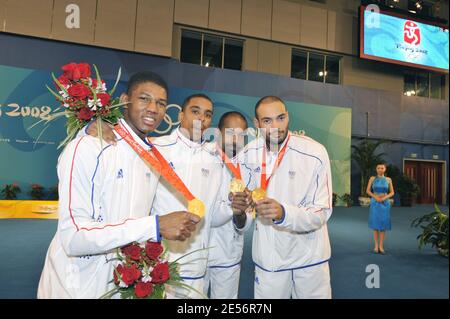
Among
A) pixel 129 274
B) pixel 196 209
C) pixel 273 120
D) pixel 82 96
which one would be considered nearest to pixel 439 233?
pixel 273 120

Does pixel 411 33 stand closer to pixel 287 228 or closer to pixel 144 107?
pixel 287 228

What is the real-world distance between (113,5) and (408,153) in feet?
44.1

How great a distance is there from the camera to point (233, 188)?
6.55 feet

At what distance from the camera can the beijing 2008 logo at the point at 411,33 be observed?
43.2 feet

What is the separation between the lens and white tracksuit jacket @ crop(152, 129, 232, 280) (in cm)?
221

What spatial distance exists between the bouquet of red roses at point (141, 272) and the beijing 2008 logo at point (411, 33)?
14938 mm

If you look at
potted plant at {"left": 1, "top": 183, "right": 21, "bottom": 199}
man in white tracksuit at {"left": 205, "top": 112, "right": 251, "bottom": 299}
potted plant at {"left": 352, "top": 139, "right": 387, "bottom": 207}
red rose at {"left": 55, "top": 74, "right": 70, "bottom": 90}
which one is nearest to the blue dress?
man in white tracksuit at {"left": 205, "top": 112, "right": 251, "bottom": 299}

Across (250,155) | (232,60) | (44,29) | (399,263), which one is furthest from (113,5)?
(399,263)

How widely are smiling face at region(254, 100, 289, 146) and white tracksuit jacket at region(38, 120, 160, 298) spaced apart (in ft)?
3.01

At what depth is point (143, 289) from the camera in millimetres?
1389

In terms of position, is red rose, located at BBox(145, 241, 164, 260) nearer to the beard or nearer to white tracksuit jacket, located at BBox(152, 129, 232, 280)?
white tracksuit jacket, located at BBox(152, 129, 232, 280)

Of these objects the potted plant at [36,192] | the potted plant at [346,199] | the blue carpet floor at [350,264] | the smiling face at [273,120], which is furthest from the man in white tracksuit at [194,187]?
the potted plant at [346,199]

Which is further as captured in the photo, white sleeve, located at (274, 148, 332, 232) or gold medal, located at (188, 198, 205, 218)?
white sleeve, located at (274, 148, 332, 232)

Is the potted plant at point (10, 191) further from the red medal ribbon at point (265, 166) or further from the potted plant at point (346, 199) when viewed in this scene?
the potted plant at point (346, 199)
